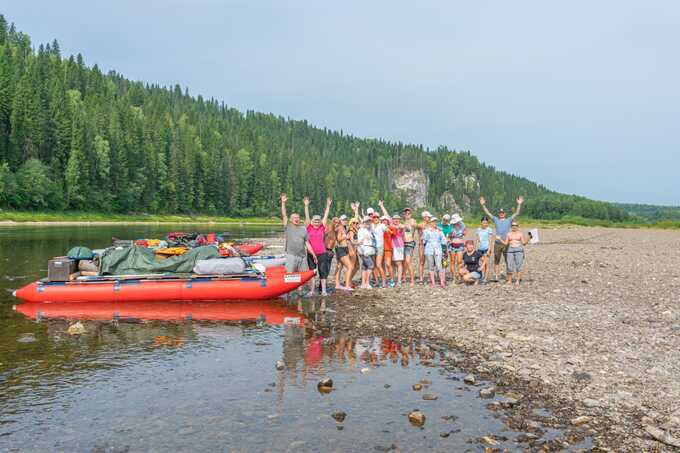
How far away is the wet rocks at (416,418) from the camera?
6732 millimetres

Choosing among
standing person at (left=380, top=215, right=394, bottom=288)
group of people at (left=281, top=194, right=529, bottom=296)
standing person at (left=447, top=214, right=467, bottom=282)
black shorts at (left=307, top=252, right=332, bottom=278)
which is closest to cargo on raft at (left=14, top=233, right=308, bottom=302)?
black shorts at (left=307, top=252, right=332, bottom=278)

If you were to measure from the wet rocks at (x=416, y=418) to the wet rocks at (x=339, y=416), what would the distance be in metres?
0.86

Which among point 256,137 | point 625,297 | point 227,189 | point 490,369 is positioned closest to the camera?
point 490,369

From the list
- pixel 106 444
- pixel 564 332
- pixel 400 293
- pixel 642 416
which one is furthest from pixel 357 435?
pixel 400 293

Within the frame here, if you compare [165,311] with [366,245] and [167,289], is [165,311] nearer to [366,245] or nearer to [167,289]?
[167,289]

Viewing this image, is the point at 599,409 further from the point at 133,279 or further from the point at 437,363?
the point at 133,279

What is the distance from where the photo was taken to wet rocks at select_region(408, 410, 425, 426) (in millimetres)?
6732

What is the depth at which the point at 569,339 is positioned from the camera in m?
10.0

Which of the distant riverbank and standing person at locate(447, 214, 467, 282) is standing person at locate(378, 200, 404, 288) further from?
the distant riverbank

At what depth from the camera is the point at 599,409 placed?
690 centimetres

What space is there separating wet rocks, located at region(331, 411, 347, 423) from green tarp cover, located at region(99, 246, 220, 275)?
33.1 feet

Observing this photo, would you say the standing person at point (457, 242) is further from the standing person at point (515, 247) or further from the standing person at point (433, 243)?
the standing person at point (515, 247)

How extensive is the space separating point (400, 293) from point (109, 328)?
8038mm

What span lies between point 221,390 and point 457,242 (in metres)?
10.6
